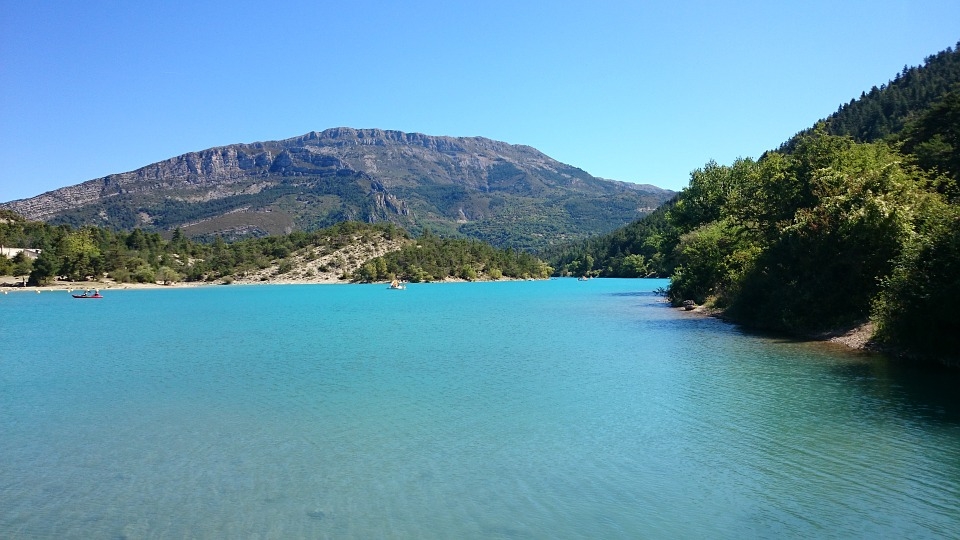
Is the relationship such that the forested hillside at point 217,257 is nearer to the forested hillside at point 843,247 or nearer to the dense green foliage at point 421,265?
the dense green foliage at point 421,265

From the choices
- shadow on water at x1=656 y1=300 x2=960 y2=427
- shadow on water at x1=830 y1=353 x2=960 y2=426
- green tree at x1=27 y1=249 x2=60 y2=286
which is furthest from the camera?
green tree at x1=27 y1=249 x2=60 y2=286

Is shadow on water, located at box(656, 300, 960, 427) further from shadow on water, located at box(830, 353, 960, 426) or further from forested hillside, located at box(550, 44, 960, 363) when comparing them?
forested hillside, located at box(550, 44, 960, 363)

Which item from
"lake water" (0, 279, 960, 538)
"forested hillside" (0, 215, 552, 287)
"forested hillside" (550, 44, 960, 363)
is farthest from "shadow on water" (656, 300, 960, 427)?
"forested hillside" (0, 215, 552, 287)

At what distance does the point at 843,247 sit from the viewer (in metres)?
36.0

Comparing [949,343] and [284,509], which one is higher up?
[949,343]

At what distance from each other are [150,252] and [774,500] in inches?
7212

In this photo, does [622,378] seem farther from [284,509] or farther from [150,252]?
[150,252]

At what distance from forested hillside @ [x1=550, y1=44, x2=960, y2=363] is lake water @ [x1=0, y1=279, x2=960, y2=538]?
10.2ft

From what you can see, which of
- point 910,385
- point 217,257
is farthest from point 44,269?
point 910,385

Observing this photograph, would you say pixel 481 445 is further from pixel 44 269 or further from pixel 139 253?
pixel 139 253

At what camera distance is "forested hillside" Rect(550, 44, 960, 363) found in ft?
86.3

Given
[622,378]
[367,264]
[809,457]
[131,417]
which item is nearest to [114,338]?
[131,417]

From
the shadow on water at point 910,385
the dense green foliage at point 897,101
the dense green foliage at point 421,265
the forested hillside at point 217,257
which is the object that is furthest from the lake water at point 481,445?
the dense green foliage at point 421,265

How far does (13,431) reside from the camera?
1825cm
